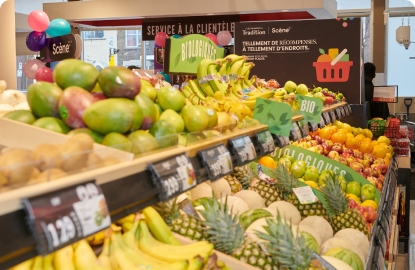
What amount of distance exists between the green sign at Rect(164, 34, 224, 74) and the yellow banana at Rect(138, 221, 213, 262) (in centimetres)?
156

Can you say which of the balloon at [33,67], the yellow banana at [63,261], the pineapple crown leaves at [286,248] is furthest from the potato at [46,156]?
the balloon at [33,67]

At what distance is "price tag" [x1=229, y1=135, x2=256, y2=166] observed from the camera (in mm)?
2014

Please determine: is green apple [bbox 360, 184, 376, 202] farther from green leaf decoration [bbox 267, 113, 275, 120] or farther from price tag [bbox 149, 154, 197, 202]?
price tag [bbox 149, 154, 197, 202]

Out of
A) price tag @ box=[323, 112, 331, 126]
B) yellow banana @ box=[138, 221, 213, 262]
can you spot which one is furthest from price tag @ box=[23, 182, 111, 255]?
price tag @ box=[323, 112, 331, 126]

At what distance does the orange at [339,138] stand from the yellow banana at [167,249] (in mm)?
3336


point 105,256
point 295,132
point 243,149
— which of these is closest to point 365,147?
point 295,132

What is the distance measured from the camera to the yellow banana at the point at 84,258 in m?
1.29

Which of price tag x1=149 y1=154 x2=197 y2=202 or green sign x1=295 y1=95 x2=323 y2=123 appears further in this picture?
green sign x1=295 y1=95 x2=323 y2=123

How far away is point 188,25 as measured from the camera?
1093cm

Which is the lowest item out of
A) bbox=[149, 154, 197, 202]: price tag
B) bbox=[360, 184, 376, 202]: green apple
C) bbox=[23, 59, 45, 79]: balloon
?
bbox=[360, 184, 376, 202]: green apple

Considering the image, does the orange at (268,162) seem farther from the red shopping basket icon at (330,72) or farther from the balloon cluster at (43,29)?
the balloon cluster at (43,29)

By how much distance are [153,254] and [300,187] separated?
53.4 inches

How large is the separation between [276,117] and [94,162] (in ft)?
4.93

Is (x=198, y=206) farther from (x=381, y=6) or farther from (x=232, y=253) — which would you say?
(x=381, y=6)
